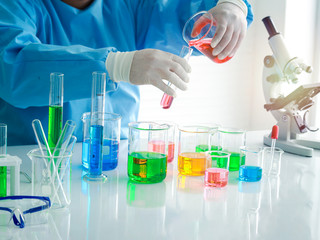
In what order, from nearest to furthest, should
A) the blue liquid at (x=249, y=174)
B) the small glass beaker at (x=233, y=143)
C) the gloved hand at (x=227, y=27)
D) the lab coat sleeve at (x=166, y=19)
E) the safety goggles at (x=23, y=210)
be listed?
1. the safety goggles at (x=23, y=210)
2. the blue liquid at (x=249, y=174)
3. the small glass beaker at (x=233, y=143)
4. the gloved hand at (x=227, y=27)
5. the lab coat sleeve at (x=166, y=19)

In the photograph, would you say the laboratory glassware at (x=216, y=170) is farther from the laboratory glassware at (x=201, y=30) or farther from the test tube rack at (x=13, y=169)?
the test tube rack at (x=13, y=169)

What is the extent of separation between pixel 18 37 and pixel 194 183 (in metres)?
0.84

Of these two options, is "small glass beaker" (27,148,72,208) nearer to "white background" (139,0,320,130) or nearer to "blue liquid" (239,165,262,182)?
"blue liquid" (239,165,262,182)

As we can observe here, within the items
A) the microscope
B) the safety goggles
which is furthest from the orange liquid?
the microscope

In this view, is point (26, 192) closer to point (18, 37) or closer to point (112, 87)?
point (112, 87)

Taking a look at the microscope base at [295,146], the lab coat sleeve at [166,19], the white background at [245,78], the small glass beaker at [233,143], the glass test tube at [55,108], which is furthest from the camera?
the white background at [245,78]

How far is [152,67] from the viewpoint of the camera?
1.42 meters

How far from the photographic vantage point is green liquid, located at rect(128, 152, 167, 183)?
4.07 ft

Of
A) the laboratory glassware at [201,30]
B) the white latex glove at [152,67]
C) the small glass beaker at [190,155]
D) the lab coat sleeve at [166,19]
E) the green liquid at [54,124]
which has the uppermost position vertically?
the lab coat sleeve at [166,19]

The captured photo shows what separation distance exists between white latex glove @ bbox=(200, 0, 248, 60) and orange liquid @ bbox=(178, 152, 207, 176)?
0.45m

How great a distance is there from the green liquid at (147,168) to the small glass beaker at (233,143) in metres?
0.31

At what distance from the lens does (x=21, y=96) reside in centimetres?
158

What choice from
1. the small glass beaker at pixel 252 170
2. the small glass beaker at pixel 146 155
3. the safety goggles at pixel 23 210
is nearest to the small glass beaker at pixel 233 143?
the small glass beaker at pixel 252 170

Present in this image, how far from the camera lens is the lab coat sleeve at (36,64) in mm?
1474
